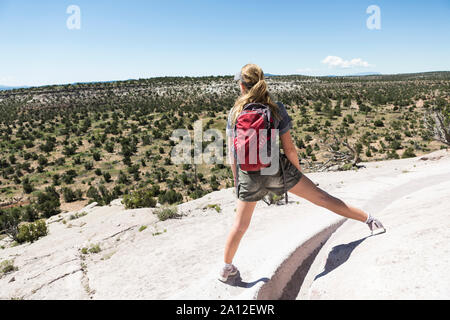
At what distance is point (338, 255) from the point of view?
3295 mm

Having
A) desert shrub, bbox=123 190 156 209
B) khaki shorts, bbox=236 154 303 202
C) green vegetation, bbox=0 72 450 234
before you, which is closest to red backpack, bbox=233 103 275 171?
khaki shorts, bbox=236 154 303 202

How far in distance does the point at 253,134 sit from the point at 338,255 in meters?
1.87

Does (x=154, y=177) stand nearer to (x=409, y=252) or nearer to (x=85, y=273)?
(x=85, y=273)

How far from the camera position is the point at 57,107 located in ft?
174

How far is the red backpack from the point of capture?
2.47 m

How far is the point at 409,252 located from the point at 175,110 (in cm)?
4206

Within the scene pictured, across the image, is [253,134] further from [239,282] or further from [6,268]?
[6,268]

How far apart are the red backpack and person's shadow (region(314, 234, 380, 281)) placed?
148cm

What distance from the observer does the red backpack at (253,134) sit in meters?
2.47

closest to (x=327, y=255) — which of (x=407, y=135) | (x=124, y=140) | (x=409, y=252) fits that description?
(x=409, y=252)

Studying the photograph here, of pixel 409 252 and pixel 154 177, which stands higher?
pixel 409 252

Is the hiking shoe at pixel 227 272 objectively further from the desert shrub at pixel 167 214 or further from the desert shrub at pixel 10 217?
the desert shrub at pixel 10 217
